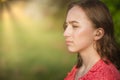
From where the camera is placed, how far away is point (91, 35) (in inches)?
108

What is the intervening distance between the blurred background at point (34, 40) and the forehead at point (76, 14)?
3214mm

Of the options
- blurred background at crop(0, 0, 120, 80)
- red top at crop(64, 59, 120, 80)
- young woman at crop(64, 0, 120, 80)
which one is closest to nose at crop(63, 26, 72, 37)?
young woman at crop(64, 0, 120, 80)

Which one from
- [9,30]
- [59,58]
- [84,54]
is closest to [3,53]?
[9,30]

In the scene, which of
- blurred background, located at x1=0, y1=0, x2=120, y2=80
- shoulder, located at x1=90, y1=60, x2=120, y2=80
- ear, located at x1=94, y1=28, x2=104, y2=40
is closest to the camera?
shoulder, located at x1=90, y1=60, x2=120, y2=80

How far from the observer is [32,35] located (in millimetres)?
6180

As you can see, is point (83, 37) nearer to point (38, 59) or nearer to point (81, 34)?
point (81, 34)

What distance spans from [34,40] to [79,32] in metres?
3.48

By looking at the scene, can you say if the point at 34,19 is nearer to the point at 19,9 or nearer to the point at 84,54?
the point at 19,9

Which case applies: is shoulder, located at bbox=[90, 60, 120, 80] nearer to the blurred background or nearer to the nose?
the nose

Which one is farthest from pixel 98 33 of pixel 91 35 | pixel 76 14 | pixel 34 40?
pixel 34 40

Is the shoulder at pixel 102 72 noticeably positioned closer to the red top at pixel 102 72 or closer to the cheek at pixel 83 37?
the red top at pixel 102 72

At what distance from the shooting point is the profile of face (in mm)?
2744

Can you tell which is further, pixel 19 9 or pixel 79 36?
pixel 19 9

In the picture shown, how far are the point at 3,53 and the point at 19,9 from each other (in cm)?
74
